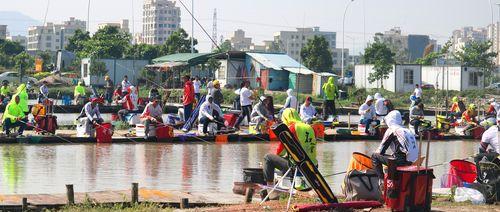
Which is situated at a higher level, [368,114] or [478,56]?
[478,56]

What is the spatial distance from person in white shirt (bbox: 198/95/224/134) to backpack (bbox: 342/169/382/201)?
15.0 meters

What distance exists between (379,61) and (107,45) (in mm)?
22902

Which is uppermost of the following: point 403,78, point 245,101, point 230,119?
point 403,78

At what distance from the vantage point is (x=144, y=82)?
7375 cm

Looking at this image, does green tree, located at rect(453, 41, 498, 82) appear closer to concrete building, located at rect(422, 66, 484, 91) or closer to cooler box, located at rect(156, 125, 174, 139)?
concrete building, located at rect(422, 66, 484, 91)

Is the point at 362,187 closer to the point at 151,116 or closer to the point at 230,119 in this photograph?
the point at 151,116

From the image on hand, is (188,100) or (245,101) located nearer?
(188,100)

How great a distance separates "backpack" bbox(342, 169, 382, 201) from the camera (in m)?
14.4

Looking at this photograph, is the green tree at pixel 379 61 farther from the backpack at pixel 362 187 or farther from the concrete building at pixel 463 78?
the backpack at pixel 362 187

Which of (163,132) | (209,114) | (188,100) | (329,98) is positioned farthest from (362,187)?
(329,98)

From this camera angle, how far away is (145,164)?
2211cm

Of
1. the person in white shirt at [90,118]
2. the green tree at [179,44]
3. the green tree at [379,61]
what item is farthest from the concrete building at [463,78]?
the person in white shirt at [90,118]

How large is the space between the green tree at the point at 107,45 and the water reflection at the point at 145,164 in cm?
5666

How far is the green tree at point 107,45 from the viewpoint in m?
85.1
